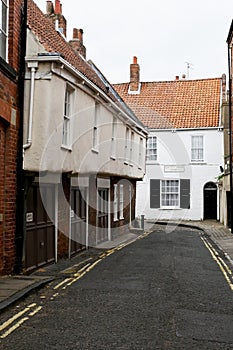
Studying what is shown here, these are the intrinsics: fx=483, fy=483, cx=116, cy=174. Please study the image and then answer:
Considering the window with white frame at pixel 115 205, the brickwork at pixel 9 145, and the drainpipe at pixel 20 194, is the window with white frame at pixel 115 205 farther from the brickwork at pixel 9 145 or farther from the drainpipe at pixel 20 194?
the brickwork at pixel 9 145

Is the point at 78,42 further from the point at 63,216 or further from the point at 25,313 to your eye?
the point at 25,313

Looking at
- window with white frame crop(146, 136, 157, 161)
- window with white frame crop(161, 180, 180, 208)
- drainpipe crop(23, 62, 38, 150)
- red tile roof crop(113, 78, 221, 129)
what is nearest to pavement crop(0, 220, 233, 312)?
drainpipe crop(23, 62, 38, 150)

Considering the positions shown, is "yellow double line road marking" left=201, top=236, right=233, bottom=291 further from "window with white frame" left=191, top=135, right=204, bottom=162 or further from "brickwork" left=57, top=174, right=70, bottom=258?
"window with white frame" left=191, top=135, right=204, bottom=162

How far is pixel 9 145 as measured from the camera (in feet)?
34.4

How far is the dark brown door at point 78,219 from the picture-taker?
1544 centimetres

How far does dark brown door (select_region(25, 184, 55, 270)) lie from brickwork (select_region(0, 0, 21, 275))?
0.98 metres

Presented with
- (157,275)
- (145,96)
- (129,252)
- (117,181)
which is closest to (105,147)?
(129,252)

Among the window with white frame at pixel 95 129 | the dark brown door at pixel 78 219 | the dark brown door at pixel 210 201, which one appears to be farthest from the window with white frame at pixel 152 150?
the window with white frame at pixel 95 129

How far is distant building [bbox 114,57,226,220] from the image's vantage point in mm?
34625

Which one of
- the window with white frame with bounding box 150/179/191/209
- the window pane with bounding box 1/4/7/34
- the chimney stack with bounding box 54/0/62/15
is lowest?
the window with white frame with bounding box 150/179/191/209

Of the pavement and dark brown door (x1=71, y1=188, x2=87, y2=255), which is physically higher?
dark brown door (x1=71, y1=188, x2=87, y2=255)

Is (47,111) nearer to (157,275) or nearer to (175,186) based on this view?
(157,275)

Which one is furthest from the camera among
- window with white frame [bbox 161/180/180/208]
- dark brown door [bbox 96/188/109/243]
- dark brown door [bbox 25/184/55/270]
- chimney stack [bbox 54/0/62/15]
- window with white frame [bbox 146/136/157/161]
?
window with white frame [bbox 146/136/157/161]

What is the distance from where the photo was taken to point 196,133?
34875 mm
